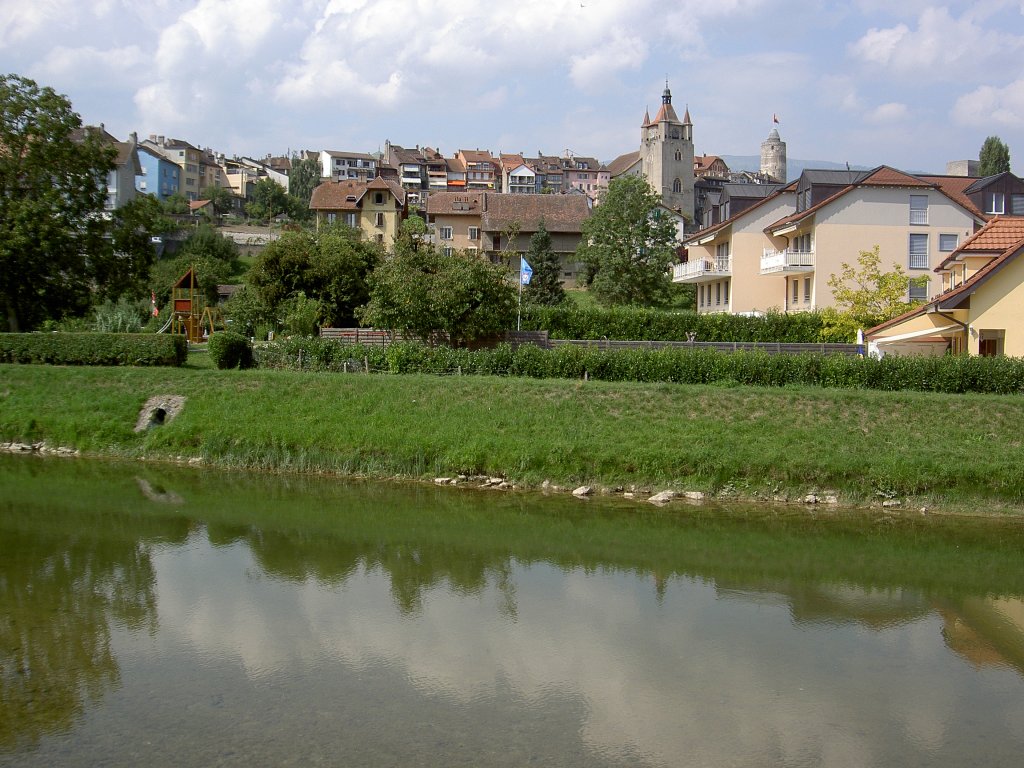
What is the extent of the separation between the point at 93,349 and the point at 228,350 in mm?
4758

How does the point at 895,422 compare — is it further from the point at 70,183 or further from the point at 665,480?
the point at 70,183

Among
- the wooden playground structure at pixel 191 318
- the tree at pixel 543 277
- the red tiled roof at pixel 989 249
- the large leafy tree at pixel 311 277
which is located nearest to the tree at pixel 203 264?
the wooden playground structure at pixel 191 318

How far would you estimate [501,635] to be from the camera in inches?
490

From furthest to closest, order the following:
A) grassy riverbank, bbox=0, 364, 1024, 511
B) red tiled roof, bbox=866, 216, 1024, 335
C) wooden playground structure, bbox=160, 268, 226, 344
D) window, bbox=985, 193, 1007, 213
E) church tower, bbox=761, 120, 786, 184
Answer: church tower, bbox=761, 120, 786, 184 < window, bbox=985, 193, 1007, 213 < wooden playground structure, bbox=160, 268, 226, 344 < red tiled roof, bbox=866, 216, 1024, 335 < grassy riverbank, bbox=0, 364, 1024, 511

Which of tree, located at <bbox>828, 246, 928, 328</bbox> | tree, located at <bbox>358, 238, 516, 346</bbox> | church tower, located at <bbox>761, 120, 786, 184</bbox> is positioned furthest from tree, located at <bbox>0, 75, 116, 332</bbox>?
church tower, located at <bbox>761, 120, 786, 184</bbox>

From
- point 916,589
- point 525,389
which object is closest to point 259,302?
point 525,389

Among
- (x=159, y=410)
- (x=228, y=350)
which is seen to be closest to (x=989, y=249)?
(x=228, y=350)

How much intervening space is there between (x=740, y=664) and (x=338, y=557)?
793 centimetres

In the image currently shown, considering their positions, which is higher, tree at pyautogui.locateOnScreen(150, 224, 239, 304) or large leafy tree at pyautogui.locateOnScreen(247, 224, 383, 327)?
tree at pyautogui.locateOnScreen(150, 224, 239, 304)

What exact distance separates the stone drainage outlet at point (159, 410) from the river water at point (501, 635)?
244 inches

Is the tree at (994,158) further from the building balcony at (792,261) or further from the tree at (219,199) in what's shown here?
the tree at (219,199)

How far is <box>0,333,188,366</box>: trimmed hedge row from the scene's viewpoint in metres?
31.2

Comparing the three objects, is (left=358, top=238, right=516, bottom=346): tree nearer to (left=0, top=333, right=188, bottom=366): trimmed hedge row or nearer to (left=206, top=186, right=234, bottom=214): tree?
(left=0, top=333, right=188, bottom=366): trimmed hedge row

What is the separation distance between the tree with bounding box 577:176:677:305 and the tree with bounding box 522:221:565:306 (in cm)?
282
